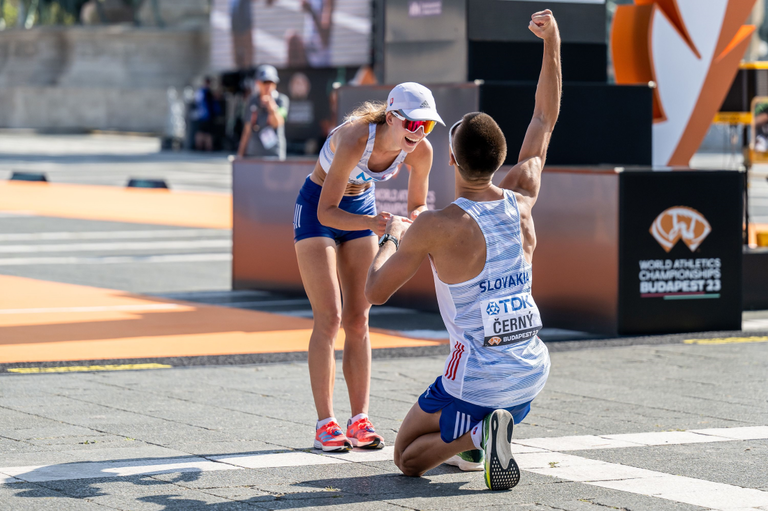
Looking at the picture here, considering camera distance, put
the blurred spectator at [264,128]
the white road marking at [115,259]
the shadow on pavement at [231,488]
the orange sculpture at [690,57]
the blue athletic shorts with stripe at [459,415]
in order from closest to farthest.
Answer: the shadow on pavement at [231,488] → the blue athletic shorts with stripe at [459,415] → the orange sculpture at [690,57] → the white road marking at [115,259] → the blurred spectator at [264,128]

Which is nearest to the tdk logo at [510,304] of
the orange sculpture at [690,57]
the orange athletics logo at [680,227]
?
the orange athletics logo at [680,227]

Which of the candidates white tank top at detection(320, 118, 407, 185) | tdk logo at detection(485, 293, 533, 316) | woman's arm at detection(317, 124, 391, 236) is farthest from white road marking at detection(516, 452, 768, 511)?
white tank top at detection(320, 118, 407, 185)

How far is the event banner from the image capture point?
35000mm

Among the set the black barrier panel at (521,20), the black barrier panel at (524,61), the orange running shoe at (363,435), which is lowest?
the orange running shoe at (363,435)

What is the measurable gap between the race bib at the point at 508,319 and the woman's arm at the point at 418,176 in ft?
2.69

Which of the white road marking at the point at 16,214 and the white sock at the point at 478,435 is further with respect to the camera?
the white road marking at the point at 16,214

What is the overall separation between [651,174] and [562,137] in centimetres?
119

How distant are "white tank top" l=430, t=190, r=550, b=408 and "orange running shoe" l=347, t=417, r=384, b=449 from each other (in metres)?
0.72

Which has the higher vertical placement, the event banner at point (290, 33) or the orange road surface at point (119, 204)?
the event banner at point (290, 33)

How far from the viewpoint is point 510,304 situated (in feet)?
16.6

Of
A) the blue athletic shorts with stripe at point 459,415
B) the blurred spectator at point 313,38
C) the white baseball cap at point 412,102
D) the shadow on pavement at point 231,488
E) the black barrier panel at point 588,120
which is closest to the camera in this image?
the shadow on pavement at point 231,488

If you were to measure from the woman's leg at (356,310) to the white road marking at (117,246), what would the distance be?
30.6ft

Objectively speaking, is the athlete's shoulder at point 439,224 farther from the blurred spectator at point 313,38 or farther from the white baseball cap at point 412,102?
the blurred spectator at point 313,38

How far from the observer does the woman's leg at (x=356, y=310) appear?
5.94 meters
